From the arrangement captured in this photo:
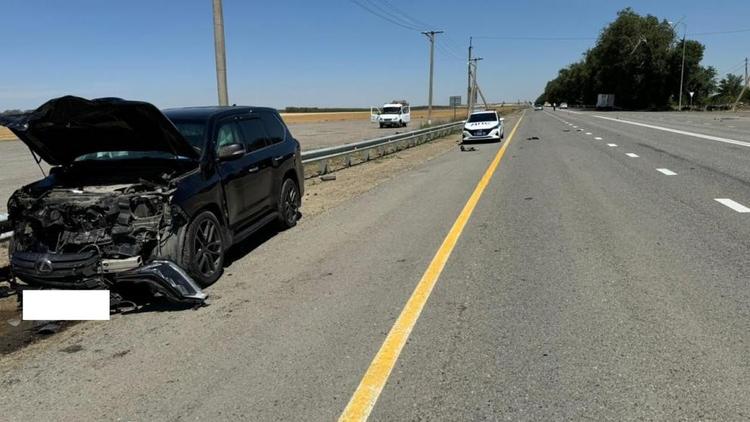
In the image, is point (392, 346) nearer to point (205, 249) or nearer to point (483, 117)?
point (205, 249)

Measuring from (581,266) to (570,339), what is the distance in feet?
6.41

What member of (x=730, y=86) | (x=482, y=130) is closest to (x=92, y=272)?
(x=482, y=130)

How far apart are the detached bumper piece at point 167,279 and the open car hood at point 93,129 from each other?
4.43 feet

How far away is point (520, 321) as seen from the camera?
4445mm

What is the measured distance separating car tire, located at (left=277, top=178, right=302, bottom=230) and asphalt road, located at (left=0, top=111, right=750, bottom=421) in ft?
1.64

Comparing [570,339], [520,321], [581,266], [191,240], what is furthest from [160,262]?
[581,266]

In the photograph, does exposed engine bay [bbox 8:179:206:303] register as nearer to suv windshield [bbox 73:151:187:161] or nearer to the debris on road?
the debris on road

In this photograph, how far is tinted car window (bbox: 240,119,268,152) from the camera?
7261 mm

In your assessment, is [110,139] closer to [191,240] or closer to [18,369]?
[191,240]

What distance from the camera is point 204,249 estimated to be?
5680mm

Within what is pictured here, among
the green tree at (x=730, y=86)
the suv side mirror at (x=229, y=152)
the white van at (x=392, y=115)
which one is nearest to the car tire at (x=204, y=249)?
the suv side mirror at (x=229, y=152)

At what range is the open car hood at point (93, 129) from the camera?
5.11m

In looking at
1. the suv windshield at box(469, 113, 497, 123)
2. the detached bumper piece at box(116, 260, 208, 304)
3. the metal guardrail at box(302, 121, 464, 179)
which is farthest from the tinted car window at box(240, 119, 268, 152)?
the suv windshield at box(469, 113, 497, 123)

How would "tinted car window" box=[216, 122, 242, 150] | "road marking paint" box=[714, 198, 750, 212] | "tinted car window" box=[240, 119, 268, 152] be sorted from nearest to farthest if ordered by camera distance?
"tinted car window" box=[216, 122, 242, 150] → "tinted car window" box=[240, 119, 268, 152] → "road marking paint" box=[714, 198, 750, 212]
